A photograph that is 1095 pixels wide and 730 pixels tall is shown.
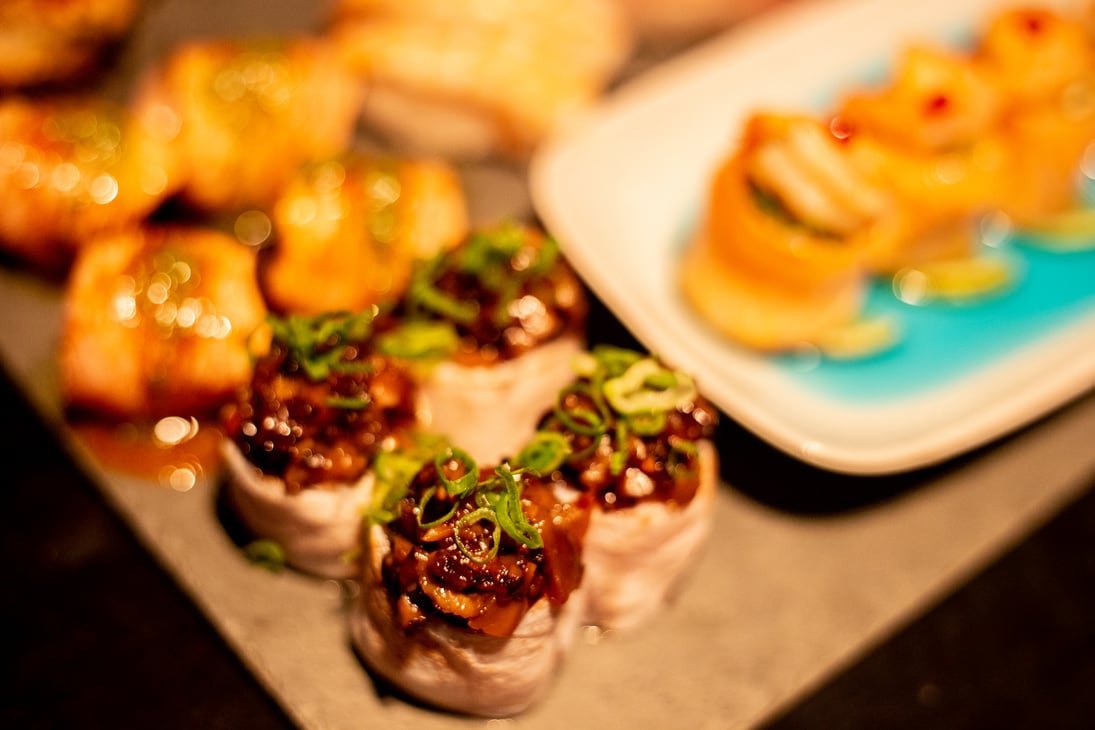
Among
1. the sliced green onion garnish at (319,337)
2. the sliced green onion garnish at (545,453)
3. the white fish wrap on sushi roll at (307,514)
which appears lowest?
the white fish wrap on sushi roll at (307,514)

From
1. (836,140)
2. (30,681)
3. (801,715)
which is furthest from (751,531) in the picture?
(30,681)

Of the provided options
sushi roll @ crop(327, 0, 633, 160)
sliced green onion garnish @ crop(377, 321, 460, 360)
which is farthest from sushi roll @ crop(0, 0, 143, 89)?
sliced green onion garnish @ crop(377, 321, 460, 360)

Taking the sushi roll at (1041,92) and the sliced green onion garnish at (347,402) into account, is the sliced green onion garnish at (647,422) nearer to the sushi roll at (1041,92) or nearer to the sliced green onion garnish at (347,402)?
the sliced green onion garnish at (347,402)

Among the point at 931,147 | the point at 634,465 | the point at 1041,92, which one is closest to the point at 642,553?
the point at 634,465

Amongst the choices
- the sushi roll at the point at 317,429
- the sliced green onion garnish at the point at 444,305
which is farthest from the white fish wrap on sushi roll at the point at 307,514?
the sliced green onion garnish at the point at 444,305

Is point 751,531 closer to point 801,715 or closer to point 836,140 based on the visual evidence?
point 801,715

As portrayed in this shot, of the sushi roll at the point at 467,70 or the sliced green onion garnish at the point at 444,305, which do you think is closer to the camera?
the sliced green onion garnish at the point at 444,305

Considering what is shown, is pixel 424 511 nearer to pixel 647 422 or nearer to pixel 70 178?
pixel 647 422
